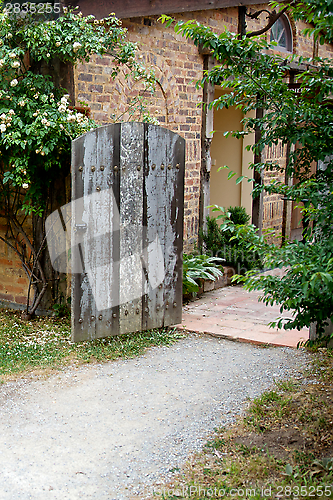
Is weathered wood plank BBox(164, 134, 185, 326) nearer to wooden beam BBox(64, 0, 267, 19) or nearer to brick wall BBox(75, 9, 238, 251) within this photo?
brick wall BBox(75, 9, 238, 251)

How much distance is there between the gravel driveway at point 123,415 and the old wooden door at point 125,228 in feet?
1.69

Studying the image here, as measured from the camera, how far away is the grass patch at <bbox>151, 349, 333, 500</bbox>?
277 cm

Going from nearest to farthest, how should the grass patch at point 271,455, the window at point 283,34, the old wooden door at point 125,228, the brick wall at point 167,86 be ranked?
the grass patch at point 271,455 → the old wooden door at point 125,228 → the brick wall at point 167,86 → the window at point 283,34

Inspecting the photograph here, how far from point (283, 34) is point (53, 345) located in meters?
7.61

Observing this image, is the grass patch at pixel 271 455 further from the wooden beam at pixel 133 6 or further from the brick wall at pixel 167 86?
the wooden beam at pixel 133 6

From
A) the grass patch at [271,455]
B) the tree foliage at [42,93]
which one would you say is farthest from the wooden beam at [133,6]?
the grass patch at [271,455]

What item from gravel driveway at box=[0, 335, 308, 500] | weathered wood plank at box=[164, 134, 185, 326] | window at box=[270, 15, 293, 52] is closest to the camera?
gravel driveway at box=[0, 335, 308, 500]

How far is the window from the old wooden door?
5450 mm

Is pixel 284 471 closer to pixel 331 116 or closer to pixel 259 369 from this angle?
pixel 259 369

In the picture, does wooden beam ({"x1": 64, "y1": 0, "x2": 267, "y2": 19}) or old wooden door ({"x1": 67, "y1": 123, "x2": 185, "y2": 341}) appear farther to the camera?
wooden beam ({"x1": 64, "y1": 0, "x2": 267, "y2": 19})

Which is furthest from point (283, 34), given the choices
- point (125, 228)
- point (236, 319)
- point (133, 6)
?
point (125, 228)

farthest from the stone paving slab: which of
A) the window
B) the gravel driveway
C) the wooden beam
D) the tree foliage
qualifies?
the window

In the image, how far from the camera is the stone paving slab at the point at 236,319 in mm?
5422

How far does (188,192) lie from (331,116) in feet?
14.8
